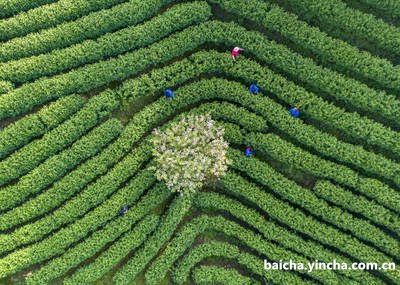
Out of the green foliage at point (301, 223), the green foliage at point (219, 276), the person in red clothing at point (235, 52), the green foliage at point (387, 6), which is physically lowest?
the green foliage at point (219, 276)

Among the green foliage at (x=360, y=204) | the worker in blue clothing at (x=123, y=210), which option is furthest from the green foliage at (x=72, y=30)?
the green foliage at (x=360, y=204)

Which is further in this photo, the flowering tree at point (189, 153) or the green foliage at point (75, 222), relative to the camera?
the green foliage at point (75, 222)

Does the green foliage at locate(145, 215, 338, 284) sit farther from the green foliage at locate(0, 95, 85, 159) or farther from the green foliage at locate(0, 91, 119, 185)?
the green foliage at locate(0, 95, 85, 159)

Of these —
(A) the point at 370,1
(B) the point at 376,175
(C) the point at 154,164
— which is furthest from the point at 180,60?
(B) the point at 376,175

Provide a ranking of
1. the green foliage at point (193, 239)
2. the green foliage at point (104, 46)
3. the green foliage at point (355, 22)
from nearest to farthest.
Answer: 1. the green foliage at point (355, 22)
2. the green foliage at point (104, 46)
3. the green foliage at point (193, 239)

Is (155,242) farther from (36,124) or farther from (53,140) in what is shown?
(36,124)

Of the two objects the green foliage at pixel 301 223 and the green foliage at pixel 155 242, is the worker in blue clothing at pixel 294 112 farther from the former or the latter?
the green foliage at pixel 155 242

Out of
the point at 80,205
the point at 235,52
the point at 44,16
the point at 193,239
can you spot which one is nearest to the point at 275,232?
the point at 193,239
